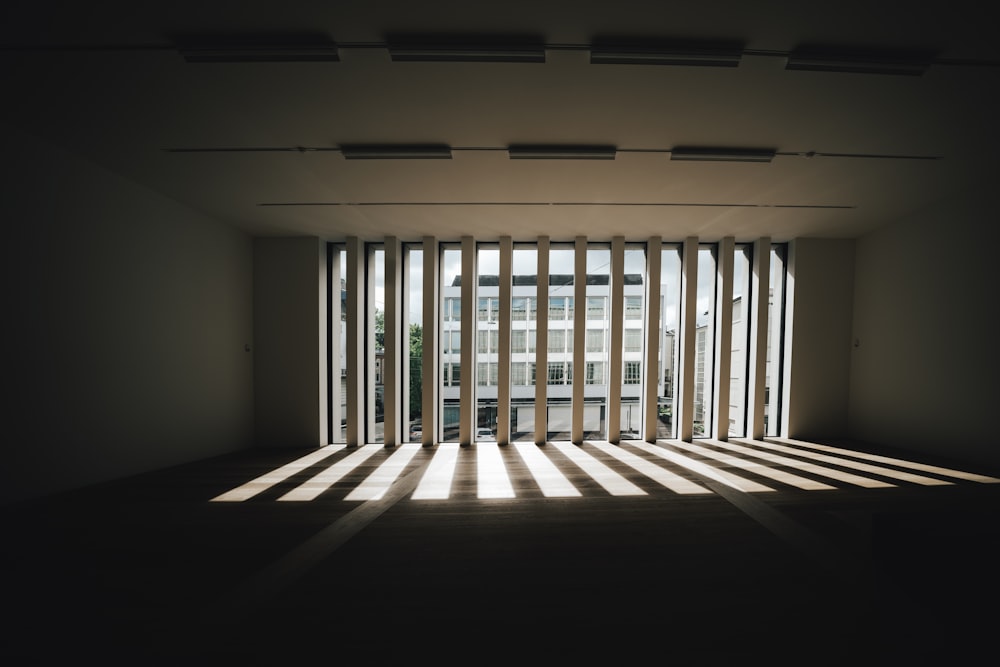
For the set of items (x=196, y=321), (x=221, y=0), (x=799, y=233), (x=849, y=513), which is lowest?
(x=849, y=513)

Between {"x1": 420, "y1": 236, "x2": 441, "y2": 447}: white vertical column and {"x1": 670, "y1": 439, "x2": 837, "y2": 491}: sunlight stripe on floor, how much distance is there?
390 cm

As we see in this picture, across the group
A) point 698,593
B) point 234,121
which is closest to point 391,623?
point 698,593

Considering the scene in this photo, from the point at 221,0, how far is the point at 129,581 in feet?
11.2

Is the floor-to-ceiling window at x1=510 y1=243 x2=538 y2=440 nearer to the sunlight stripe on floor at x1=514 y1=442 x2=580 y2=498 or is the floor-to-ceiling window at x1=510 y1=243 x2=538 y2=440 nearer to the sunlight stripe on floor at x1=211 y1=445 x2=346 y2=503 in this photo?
the sunlight stripe on floor at x1=514 y1=442 x2=580 y2=498

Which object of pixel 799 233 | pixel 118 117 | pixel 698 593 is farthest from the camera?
pixel 799 233

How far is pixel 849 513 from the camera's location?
2990mm

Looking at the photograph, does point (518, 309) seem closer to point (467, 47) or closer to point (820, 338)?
point (467, 47)

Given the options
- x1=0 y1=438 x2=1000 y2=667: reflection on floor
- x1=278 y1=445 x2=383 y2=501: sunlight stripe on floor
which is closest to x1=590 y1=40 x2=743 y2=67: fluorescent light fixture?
x1=0 y1=438 x2=1000 y2=667: reflection on floor

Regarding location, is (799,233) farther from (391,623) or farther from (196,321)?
(196,321)

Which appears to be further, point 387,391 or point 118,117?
point 387,391

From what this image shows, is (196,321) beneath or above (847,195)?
beneath

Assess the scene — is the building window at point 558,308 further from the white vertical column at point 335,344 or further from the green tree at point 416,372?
the white vertical column at point 335,344

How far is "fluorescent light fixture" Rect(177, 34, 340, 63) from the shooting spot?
2332mm

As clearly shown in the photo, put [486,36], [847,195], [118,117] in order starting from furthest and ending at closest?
[847,195] < [118,117] < [486,36]
